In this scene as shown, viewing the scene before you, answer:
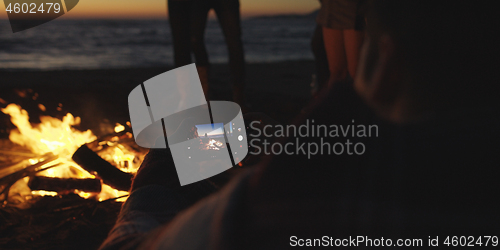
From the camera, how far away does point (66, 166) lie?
2061 mm

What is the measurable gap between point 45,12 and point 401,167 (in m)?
2.86

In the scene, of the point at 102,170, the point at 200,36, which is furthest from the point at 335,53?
the point at 102,170

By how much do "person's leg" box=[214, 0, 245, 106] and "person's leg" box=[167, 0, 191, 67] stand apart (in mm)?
271

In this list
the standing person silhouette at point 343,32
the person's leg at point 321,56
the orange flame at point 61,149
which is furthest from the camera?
the person's leg at point 321,56

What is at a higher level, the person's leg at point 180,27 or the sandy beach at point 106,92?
the person's leg at point 180,27

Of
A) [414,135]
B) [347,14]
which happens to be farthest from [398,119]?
[347,14]

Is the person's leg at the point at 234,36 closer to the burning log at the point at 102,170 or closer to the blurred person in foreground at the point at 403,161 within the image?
the burning log at the point at 102,170

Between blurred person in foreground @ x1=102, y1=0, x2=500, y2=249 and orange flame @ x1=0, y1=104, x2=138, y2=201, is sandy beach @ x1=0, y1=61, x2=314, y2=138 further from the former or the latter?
blurred person in foreground @ x1=102, y1=0, x2=500, y2=249

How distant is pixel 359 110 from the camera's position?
20.0 inches

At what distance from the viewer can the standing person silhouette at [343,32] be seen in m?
2.38

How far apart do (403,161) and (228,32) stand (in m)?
2.54

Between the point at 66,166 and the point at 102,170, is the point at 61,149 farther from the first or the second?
the point at 102,170

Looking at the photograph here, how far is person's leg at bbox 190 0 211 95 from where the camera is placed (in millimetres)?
2867

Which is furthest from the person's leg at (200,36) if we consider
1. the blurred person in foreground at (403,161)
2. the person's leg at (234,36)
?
the blurred person in foreground at (403,161)
